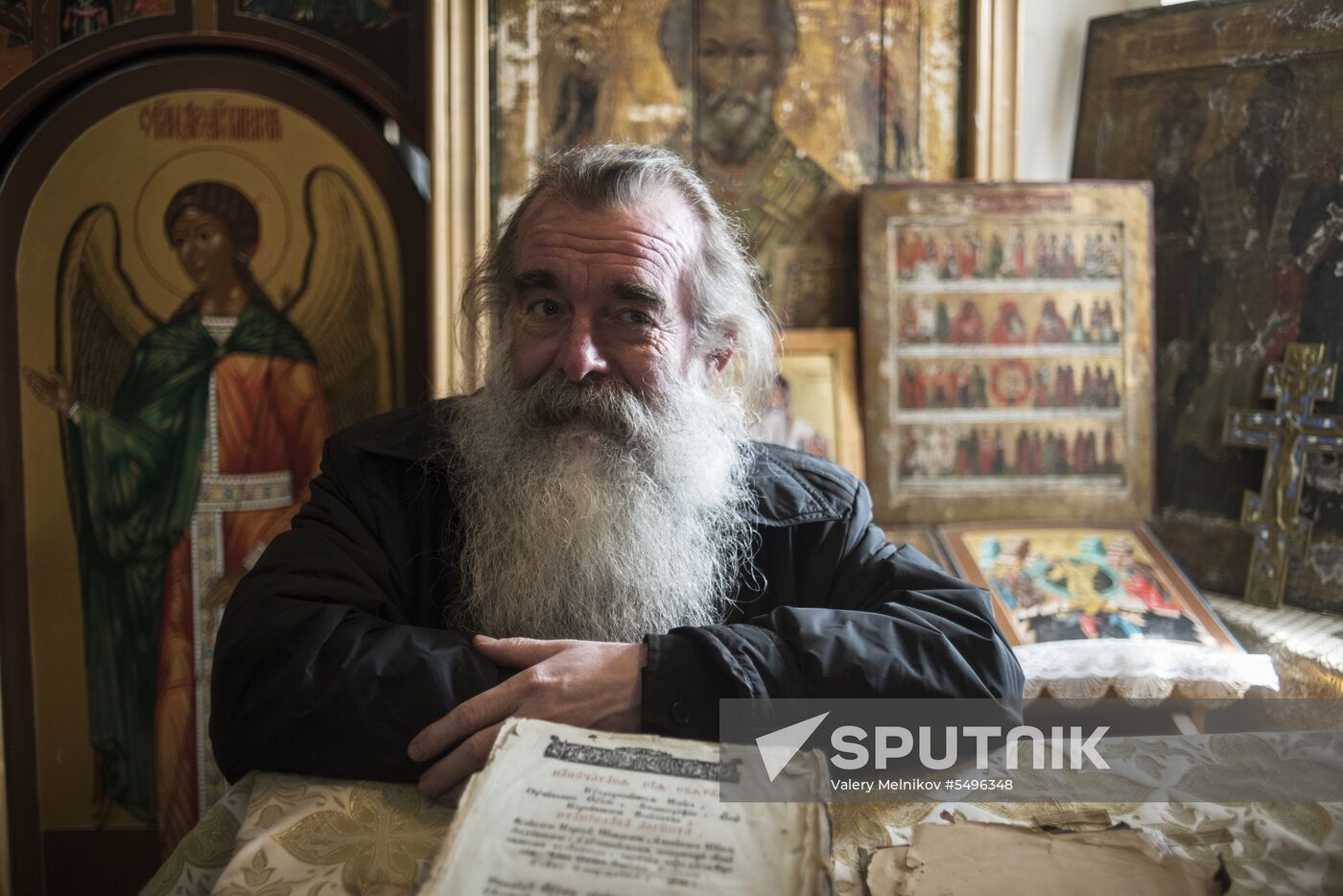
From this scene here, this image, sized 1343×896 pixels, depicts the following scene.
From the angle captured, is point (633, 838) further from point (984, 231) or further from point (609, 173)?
point (984, 231)

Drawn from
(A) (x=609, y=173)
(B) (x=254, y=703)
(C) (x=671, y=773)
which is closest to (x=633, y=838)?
(C) (x=671, y=773)

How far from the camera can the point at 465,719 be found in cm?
126

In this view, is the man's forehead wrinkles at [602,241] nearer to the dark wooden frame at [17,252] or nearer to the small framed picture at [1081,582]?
the dark wooden frame at [17,252]

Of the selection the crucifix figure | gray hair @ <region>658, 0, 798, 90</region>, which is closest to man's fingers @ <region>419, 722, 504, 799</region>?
gray hair @ <region>658, 0, 798, 90</region>

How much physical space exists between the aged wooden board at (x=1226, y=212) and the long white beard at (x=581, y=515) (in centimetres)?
168

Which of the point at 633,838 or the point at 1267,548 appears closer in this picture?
the point at 633,838

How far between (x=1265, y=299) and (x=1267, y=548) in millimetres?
685

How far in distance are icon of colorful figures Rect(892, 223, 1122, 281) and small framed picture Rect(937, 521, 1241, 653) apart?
751 millimetres

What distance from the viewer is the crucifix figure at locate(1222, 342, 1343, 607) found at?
2346mm

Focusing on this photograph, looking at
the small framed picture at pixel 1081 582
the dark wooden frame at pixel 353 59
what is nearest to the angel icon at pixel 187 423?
the dark wooden frame at pixel 353 59

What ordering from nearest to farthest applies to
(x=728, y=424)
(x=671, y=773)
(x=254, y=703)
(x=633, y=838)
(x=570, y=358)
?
1. (x=633, y=838)
2. (x=671, y=773)
3. (x=254, y=703)
4. (x=570, y=358)
5. (x=728, y=424)

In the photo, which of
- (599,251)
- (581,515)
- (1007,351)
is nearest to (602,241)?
(599,251)

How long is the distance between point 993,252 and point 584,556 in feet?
5.45

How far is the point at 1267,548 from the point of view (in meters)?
2.43
